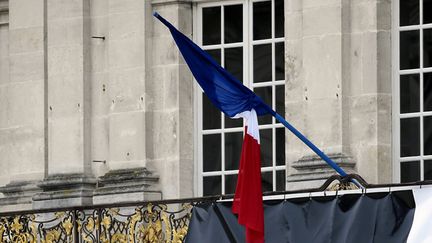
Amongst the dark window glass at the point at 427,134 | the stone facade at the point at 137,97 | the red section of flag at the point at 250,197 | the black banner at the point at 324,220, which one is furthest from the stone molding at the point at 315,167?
the red section of flag at the point at 250,197

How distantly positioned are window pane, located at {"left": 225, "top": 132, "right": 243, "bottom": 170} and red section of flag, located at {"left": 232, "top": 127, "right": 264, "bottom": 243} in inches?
96.9

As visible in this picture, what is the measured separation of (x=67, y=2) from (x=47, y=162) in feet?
6.25

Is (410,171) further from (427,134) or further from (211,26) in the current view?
(211,26)

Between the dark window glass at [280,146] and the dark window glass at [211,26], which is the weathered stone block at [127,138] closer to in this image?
the dark window glass at [211,26]

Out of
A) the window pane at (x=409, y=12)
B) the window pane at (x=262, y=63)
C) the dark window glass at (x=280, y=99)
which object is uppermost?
the window pane at (x=409, y=12)

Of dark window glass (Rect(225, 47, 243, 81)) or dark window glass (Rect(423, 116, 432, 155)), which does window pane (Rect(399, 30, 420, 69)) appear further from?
dark window glass (Rect(225, 47, 243, 81))

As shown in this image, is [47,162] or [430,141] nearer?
[430,141]

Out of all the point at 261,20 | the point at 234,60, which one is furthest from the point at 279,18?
the point at 234,60

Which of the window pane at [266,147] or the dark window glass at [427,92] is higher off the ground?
the dark window glass at [427,92]

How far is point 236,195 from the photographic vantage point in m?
30.8

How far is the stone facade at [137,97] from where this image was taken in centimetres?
3191

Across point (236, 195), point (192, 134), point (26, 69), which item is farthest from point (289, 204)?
point (26, 69)

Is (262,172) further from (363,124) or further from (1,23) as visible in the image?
Result: (1,23)

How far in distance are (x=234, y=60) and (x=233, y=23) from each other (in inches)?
16.7
